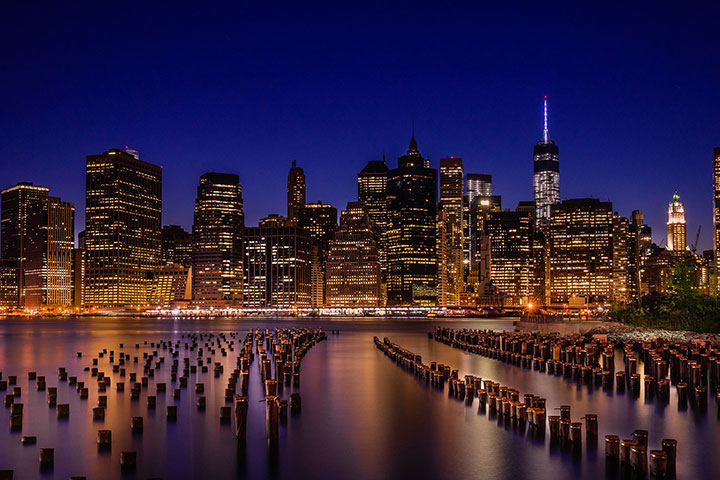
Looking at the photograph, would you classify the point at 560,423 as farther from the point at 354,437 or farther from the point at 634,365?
the point at 634,365

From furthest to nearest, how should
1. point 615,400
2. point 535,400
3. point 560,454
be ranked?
point 615,400 → point 535,400 → point 560,454

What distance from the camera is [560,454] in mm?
26188

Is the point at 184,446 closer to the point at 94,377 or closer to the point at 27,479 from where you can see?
the point at 27,479

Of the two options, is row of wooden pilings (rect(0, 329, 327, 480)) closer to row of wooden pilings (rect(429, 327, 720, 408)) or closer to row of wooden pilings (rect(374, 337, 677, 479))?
row of wooden pilings (rect(374, 337, 677, 479))

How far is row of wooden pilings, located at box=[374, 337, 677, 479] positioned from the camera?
76.2 feet

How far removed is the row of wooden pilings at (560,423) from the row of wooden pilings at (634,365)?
25.8 feet

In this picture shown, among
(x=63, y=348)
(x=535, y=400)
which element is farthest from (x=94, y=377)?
(x=63, y=348)

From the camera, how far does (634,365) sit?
48000 millimetres

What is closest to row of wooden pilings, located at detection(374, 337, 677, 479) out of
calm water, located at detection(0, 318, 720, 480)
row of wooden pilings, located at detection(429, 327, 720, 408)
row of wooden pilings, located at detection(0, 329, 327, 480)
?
calm water, located at detection(0, 318, 720, 480)

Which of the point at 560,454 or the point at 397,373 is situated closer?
the point at 560,454

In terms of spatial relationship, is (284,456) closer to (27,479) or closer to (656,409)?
(27,479)

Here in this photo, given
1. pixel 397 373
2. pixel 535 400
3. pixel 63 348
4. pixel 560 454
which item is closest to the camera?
pixel 560 454

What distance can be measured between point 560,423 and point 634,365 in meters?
22.5

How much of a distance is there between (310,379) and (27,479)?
91.9ft
